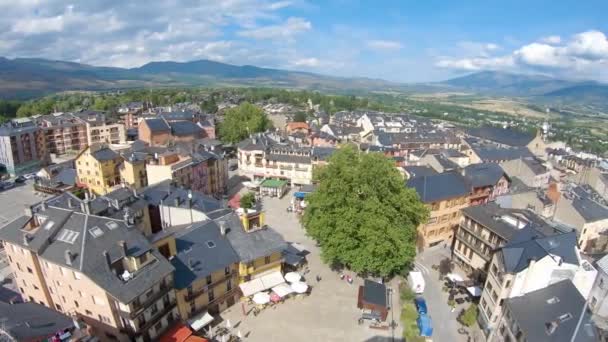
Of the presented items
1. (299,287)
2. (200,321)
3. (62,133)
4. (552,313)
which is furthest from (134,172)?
(552,313)

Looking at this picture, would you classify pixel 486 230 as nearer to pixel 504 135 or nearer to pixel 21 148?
pixel 504 135

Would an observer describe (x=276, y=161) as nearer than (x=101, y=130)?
Yes

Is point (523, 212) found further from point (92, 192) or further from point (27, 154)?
point (27, 154)

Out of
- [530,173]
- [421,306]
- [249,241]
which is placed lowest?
[421,306]

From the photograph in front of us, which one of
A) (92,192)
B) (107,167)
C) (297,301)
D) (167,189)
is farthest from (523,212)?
(92,192)

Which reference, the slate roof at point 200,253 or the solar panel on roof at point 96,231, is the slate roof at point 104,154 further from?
the solar panel on roof at point 96,231

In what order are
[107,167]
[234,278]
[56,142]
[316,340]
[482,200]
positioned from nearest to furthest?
[316,340] → [234,278] → [482,200] → [107,167] → [56,142]
